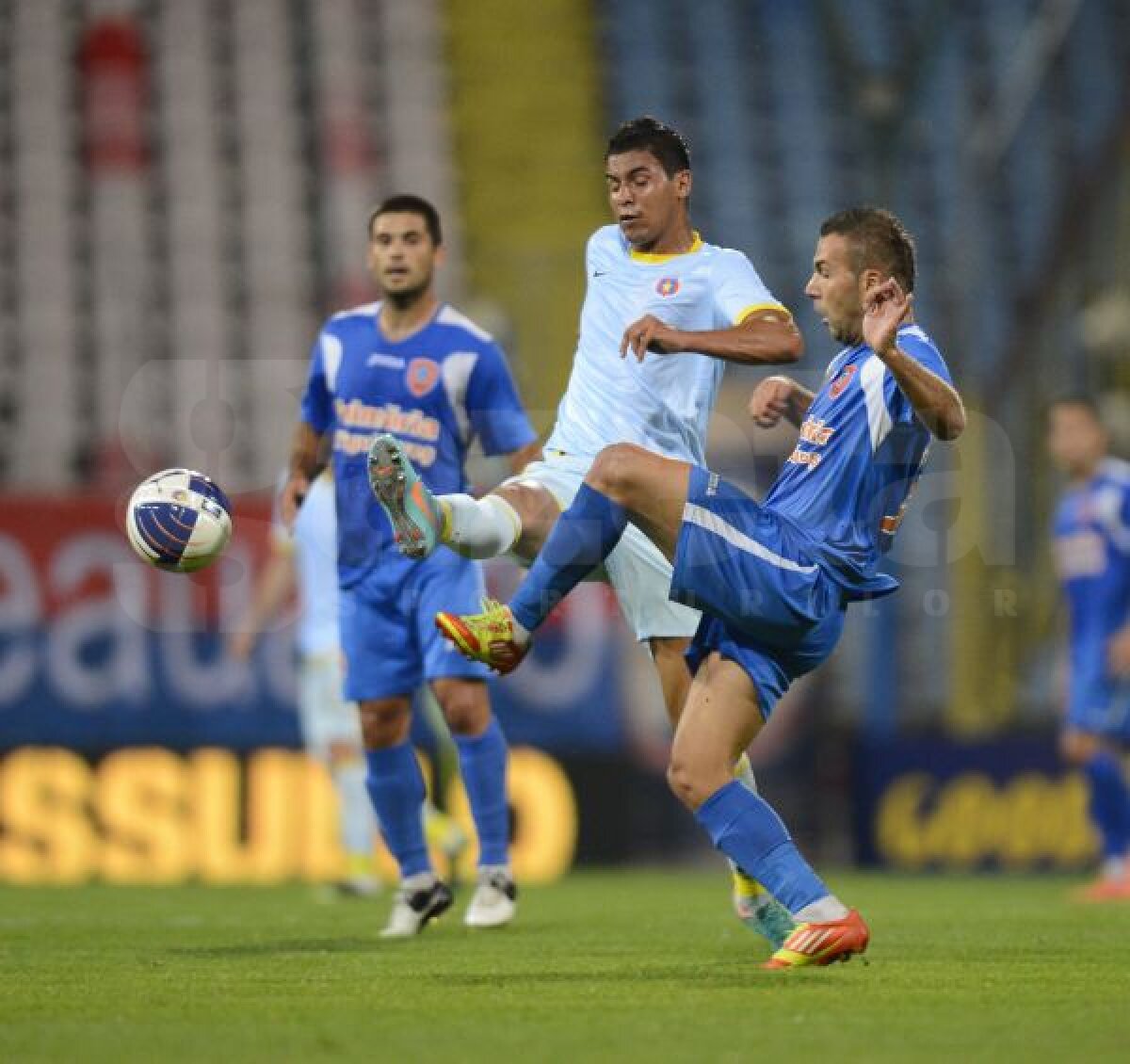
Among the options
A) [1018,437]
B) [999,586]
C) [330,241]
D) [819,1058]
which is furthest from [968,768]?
[819,1058]

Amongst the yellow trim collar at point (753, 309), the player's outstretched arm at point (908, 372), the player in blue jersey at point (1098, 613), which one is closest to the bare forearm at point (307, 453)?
the yellow trim collar at point (753, 309)

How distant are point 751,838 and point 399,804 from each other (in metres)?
2.07

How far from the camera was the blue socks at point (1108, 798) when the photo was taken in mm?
10547

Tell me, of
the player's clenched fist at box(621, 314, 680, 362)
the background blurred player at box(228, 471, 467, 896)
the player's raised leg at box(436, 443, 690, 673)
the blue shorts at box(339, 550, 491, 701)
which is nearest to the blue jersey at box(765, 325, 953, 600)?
the player's raised leg at box(436, 443, 690, 673)

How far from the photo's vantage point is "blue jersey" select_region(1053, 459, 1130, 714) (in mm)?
10508

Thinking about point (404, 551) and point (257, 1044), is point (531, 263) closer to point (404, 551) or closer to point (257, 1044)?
point (404, 551)

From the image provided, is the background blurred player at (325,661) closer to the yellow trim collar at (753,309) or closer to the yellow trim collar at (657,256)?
the yellow trim collar at (657,256)

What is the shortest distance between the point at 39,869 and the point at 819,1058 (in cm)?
853

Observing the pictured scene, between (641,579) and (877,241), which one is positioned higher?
(877,241)

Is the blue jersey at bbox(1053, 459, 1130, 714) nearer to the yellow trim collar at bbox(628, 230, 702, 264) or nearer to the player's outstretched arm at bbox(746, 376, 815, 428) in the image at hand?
the yellow trim collar at bbox(628, 230, 702, 264)

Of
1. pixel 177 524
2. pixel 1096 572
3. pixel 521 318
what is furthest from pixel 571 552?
pixel 521 318

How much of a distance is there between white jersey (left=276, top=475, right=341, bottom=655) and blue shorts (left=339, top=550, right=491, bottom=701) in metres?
3.47

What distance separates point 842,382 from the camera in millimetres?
5723

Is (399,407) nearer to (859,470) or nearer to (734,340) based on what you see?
(734,340)
